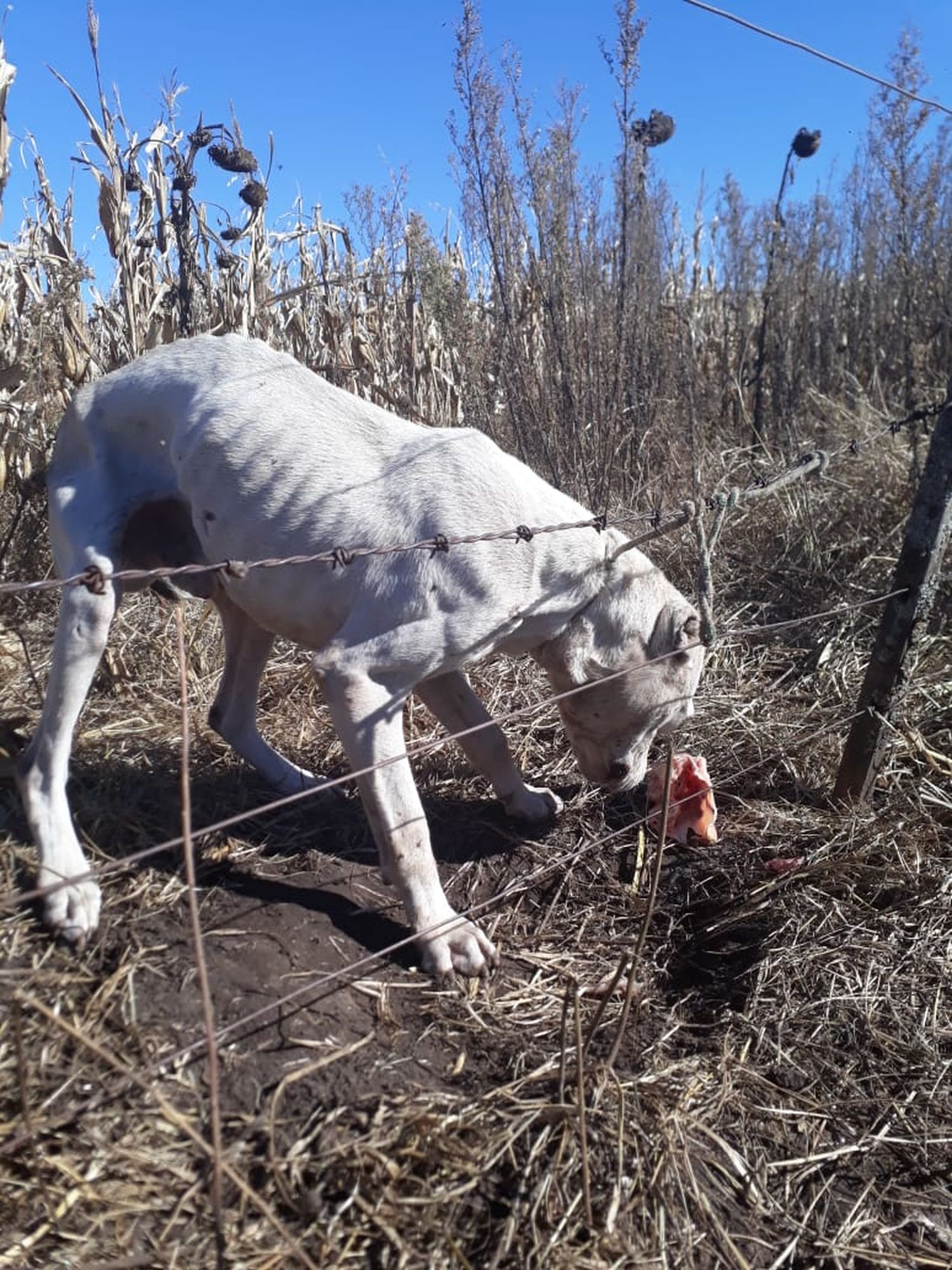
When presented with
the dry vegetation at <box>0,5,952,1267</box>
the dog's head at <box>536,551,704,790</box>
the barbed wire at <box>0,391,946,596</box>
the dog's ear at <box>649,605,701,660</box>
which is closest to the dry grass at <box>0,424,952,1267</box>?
the dry vegetation at <box>0,5,952,1267</box>

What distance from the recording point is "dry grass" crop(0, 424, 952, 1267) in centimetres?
202

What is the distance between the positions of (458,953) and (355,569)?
1.20 metres

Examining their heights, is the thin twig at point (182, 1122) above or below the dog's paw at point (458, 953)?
above

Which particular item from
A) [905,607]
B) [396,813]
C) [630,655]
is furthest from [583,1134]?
[905,607]

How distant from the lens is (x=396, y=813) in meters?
2.88

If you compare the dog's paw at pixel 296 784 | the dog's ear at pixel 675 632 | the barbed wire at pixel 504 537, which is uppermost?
the barbed wire at pixel 504 537

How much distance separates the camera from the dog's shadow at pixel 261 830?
10.3 feet

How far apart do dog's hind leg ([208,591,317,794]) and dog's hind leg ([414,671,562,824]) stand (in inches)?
25.4

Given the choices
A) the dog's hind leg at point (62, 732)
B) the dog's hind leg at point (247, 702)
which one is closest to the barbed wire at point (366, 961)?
the dog's hind leg at point (62, 732)

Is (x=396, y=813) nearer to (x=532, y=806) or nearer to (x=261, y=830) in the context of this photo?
(x=261, y=830)

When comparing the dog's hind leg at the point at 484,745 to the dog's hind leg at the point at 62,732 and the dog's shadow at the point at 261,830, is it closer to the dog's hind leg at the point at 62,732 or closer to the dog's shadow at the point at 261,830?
the dog's shadow at the point at 261,830

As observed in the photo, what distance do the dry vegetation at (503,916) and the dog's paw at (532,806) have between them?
0.11 metres

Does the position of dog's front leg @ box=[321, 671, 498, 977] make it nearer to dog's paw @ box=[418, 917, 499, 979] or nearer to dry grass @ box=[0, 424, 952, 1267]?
dog's paw @ box=[418, 917, 499, 979]

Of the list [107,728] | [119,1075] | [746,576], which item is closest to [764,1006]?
[119,1075]
